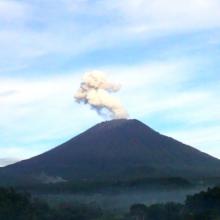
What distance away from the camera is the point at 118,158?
382 ft

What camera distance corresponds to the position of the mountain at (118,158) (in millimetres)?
104062

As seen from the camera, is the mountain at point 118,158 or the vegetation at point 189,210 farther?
the mountain at point 118,158

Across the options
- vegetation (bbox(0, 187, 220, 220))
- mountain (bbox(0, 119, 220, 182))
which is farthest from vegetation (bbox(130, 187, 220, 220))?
mountain (bbox(0, 119, 220, 182))

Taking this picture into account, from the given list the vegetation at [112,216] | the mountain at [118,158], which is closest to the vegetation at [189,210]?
the vegetation at [112,216]

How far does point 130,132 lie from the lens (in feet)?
422

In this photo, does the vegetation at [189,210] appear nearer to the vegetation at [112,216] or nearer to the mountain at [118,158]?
the vegetation at [112,216]

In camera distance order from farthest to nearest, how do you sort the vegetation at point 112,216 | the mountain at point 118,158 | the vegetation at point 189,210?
1. the mountain at point 118,158
2. the vegetation at point 112,216
3. the vegetation at point 189,210

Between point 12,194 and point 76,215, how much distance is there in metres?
4.56

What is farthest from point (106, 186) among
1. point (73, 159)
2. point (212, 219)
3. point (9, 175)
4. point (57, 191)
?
point (212, 219)

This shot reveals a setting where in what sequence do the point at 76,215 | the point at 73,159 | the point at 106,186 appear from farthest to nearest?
the point at 73,159
the point at 106,186
the point at 76,215

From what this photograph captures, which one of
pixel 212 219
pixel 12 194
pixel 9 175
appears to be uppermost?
pixel 9 175

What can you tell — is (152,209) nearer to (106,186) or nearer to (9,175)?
(106,186)

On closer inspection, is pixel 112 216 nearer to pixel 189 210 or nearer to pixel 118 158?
pixel 189 210

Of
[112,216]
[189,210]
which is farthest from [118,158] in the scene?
[189,210]
